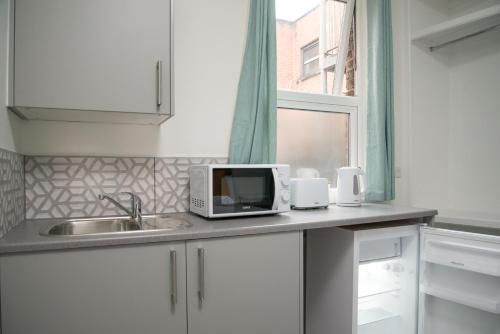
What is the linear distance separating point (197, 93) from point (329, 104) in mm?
1108

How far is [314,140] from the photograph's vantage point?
2.59 metres

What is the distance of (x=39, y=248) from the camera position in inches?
44.5

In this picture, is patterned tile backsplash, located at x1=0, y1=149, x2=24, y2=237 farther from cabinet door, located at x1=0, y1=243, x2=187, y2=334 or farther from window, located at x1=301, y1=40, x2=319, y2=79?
window, located at x1=301, y1=40, x2=319, y2=79

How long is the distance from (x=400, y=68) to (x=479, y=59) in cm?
61

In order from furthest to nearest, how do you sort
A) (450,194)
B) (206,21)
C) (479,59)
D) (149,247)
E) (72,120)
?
(450,194)
(479,59)
(206,21)
(72,120)
(149,247)

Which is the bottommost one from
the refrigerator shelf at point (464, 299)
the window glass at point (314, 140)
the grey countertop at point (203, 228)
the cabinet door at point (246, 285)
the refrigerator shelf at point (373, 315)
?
the refrigerator shelf at point (373, 315)

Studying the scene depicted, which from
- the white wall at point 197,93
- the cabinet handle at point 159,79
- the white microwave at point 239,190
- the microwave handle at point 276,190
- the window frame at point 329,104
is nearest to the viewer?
the cabinet handle at point 159,79

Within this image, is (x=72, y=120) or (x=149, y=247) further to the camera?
(x=72, y=120)

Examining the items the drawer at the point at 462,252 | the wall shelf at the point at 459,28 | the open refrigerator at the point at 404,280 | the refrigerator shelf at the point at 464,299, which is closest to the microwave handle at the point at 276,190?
the open refrigerator at the point at 404,280

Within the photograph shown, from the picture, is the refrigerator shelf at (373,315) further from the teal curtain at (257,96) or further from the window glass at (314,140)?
the teal curtain at (257,96)

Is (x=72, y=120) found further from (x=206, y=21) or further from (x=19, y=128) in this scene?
(x=206, y=21)

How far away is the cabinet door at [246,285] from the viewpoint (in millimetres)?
1361

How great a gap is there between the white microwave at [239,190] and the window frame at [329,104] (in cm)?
77

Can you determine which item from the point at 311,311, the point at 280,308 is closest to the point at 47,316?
the point at 280,308
